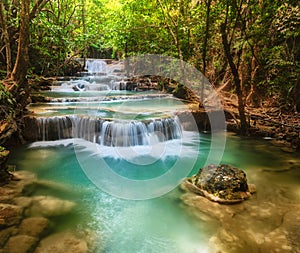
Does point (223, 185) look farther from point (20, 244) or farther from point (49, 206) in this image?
point (20, 244)

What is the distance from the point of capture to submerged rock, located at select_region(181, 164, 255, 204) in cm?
435

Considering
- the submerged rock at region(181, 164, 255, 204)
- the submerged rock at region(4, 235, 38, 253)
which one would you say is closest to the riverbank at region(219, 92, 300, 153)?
the submerged rock at region(181, 164, 255, 204)

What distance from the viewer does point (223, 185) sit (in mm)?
4426


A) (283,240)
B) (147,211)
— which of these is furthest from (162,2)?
(283,240)

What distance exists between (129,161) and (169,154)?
121 cm

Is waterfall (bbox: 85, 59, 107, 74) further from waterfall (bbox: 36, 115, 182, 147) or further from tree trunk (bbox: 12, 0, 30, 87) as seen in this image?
tree trunk (bbox: 12, 0, 30, 87)

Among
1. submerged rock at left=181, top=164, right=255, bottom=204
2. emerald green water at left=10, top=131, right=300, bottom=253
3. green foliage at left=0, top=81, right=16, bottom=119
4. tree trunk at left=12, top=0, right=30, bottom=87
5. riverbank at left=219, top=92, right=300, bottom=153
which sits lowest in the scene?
emerald green water at left=10, top=131, right=300, bottom=253

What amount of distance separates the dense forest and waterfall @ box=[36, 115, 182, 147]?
0.98 meters

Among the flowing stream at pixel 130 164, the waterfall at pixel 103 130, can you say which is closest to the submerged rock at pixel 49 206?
the flowing stream at pixel 130 164

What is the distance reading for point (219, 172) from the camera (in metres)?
4.61

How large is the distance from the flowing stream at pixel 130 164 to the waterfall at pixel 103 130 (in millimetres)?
28

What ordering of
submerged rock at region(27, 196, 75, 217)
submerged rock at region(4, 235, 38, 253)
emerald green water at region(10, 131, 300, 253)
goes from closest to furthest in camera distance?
submerged rock at region(4, 235, 38, 253), emerald green water at region(10, 131, 300, 253), submerged rock at region(27, 196, 75, 217)

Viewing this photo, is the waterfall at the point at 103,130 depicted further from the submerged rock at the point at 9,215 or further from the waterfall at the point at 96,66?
the waterfall at the point at 96,66

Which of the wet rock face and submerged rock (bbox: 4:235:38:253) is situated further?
the wet rock face
